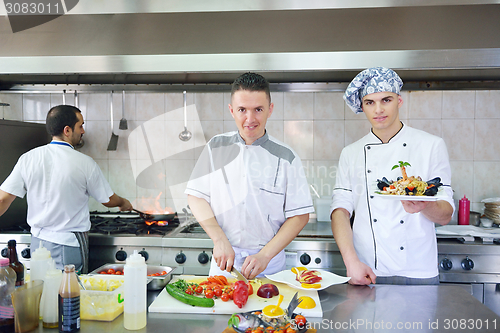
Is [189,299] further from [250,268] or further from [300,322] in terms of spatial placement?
[300,322]

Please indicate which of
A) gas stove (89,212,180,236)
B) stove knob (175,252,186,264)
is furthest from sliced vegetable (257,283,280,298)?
gas stove (89,212,180,236)

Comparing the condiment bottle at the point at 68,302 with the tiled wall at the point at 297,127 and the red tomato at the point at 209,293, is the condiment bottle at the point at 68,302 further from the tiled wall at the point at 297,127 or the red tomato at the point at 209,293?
the tiled wall at the point at 297,127

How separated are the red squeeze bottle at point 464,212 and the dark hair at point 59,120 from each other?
2959 millimetres

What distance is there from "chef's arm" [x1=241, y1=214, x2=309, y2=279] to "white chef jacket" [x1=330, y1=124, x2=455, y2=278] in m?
0.24

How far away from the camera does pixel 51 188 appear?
2389 mm

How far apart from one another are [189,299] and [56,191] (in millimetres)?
1539

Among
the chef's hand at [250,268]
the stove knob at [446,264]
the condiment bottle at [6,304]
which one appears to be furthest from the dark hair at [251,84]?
the stove knob at [446,264]

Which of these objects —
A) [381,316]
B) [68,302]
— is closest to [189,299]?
[68,302]

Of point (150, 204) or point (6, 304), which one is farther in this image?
point (150, 204)

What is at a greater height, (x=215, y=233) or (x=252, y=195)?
(x=252, y=195)

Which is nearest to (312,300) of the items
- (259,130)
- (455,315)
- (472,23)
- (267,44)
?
(455,315)

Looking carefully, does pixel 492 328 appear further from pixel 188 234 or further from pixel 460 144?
pixel 460 144

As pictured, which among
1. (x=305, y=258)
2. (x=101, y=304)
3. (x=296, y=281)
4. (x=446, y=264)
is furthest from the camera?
(x=305, y=258)

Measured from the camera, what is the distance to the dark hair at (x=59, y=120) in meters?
2.46
